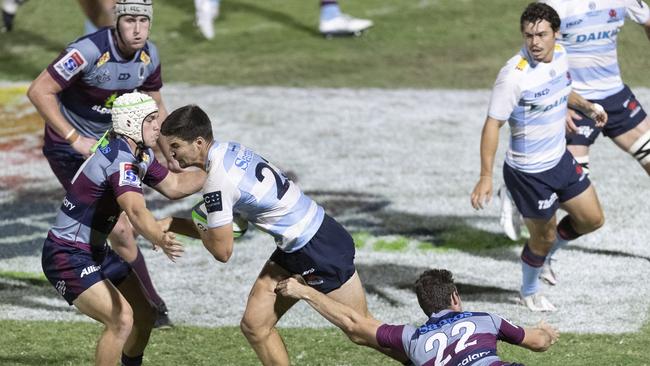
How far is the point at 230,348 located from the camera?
971 centimetres

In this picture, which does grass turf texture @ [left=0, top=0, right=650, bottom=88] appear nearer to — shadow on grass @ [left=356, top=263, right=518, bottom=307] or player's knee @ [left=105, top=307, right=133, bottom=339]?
shadow on grass @ [left=356, top=263, right=518, bottom=307]

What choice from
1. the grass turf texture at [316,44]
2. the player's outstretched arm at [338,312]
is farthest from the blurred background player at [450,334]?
the grass turf texture at [316,44]

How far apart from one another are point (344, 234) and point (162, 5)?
14.2 m

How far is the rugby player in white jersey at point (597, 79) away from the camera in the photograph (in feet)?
36.2

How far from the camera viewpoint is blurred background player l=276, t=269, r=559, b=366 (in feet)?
22.3

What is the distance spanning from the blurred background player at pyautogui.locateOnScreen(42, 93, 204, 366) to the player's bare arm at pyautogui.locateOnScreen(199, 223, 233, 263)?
1.12ft

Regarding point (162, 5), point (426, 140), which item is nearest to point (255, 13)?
point (162, 5)

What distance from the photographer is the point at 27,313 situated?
10.6m

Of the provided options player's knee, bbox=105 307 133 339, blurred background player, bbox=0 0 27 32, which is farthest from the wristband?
blurred background player, bbox=0 0 27 32

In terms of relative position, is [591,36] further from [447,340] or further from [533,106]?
[447,340]

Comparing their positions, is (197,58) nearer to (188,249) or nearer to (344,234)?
(188,249)

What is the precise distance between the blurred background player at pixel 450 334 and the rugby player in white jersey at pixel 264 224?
2.36 feet

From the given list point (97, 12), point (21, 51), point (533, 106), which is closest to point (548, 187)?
point (533, 106)

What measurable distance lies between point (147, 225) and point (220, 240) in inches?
19.4
